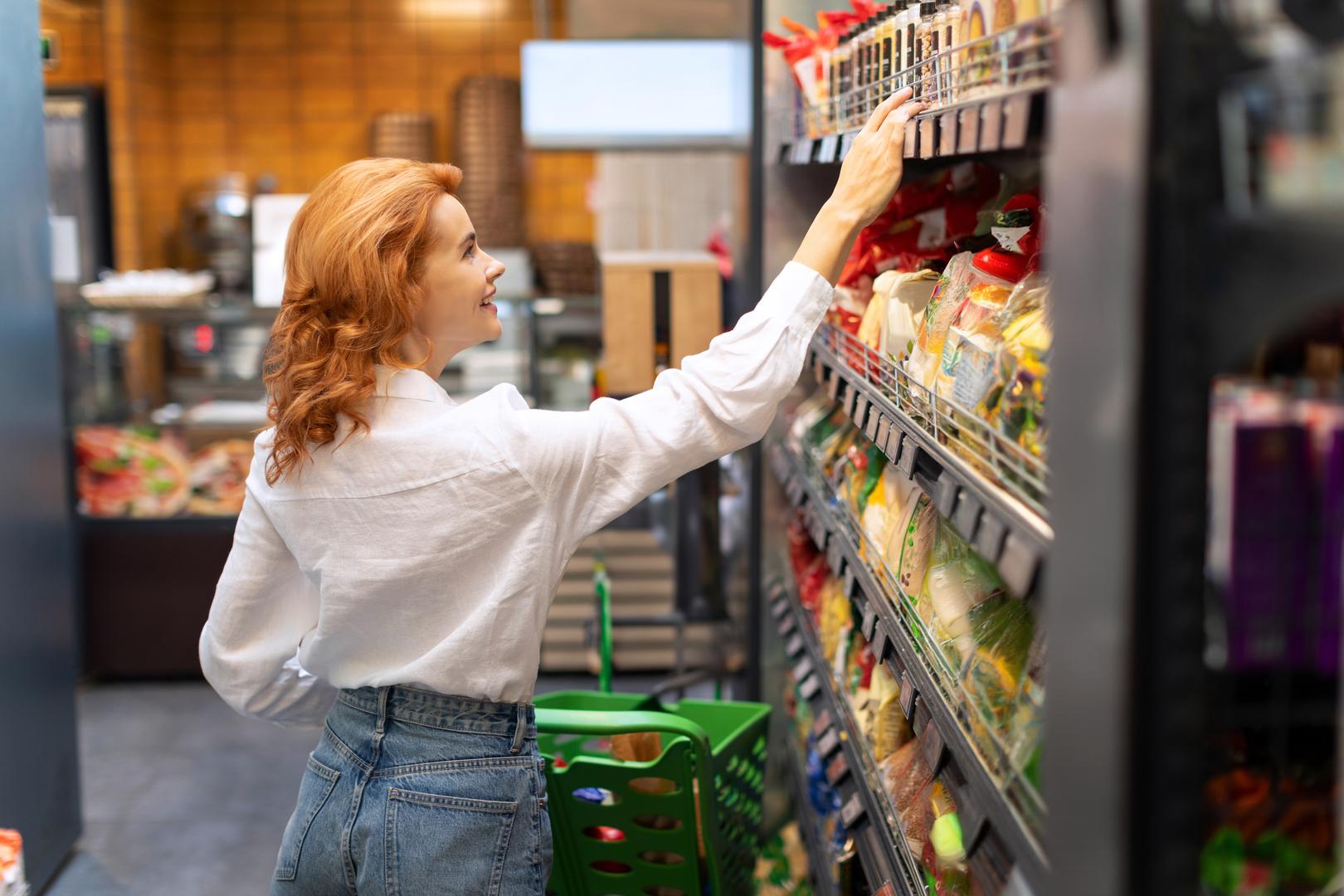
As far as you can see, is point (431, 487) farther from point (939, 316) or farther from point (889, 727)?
point (889, 727)

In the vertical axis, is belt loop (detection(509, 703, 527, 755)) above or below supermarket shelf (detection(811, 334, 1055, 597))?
below

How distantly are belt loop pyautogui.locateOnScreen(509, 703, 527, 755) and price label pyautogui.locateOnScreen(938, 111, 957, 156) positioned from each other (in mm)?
869

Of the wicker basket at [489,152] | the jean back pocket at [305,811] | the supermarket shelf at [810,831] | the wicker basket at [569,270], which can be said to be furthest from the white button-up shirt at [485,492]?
the wicker basket at [489,152]

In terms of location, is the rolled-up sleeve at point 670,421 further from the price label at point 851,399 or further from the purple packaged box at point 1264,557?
the purple packaged box at point 1264,557

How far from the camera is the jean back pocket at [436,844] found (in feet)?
5.22

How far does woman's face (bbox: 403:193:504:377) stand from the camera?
5.44 feet

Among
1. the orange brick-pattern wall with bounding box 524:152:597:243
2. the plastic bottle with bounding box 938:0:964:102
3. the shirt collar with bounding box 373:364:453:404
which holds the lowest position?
the shirt collar with bounding box 373:364:453:404

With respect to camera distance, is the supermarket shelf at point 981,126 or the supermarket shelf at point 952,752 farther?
the supermarket shelf at point 952,752

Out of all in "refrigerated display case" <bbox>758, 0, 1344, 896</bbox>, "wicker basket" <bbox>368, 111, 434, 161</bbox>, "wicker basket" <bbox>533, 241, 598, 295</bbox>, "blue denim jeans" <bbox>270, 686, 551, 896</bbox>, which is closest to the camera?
"refrigerated display case" <bbox>758, 0, 1344, 896</bbox>

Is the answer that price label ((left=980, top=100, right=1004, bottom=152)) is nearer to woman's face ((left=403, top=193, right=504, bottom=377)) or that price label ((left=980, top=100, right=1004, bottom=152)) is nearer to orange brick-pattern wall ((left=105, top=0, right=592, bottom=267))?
woman's face ((left=403, top=193, right=504, bottom=377))

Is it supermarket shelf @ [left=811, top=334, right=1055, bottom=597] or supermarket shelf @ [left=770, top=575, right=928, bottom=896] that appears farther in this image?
supermarket shelf @ [left=770, top=575, right=928, bottom=896]

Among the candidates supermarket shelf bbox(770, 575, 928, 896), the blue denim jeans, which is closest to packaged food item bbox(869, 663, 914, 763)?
supermarket shelf bbox(770, 575, 928, 896)

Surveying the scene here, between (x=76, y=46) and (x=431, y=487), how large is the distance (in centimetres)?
779

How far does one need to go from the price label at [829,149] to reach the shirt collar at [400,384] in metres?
0.82
